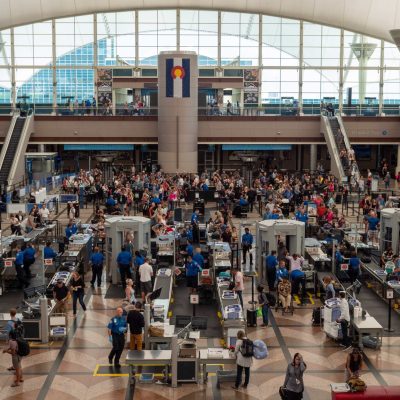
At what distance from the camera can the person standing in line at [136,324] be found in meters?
16.2

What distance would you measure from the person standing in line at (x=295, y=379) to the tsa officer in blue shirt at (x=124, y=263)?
956 cm

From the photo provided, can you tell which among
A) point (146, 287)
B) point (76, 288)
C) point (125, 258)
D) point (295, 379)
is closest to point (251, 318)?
point (146, 287)

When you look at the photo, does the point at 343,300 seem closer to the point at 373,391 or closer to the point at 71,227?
the point at 373,391

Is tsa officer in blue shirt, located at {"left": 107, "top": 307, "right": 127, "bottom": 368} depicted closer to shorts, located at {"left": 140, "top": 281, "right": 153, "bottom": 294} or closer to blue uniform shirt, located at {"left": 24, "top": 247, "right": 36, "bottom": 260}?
shorts, located at {"left": 140, "top": 281, "right": 153, "bottom": 294}

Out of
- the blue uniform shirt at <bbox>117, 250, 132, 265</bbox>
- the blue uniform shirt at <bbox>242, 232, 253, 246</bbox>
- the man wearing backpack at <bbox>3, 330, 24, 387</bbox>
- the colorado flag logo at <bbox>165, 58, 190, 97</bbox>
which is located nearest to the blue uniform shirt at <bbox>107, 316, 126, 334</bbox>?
the man wearing backpack at <bbox>3, 330, 24, 387</bbox>

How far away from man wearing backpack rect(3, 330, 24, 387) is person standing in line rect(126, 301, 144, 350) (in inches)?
92.6

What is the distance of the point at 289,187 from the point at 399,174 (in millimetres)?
14322

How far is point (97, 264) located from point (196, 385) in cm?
754

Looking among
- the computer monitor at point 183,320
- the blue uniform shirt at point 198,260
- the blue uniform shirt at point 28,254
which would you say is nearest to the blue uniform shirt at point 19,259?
the blue uniform shirt at point 28,254

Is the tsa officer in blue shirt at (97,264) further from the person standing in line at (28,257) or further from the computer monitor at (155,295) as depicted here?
the computer monitor at (155,295)

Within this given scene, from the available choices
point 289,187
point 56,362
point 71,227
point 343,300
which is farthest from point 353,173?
point 56,362

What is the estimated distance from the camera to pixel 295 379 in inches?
530

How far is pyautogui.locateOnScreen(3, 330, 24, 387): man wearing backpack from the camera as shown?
49.2ft

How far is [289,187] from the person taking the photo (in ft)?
124
